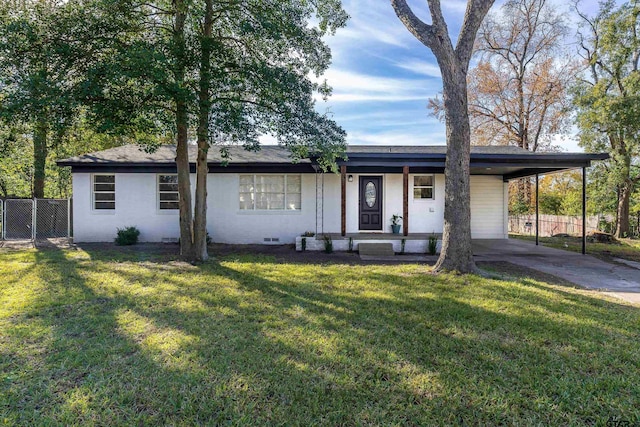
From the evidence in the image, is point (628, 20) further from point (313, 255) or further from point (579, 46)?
point (313, 255)

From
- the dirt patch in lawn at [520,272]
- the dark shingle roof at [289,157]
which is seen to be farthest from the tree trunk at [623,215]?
the dirt patch in lawn at [520,272]

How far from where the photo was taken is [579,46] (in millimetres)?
17188

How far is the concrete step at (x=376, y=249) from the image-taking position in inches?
381

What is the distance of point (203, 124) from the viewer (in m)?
7.20

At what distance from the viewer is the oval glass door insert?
11.8m

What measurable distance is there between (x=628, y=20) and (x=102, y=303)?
21160mm

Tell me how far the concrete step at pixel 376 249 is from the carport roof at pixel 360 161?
2523mm

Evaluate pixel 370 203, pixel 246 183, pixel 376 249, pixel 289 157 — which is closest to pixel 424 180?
pixel 370 203

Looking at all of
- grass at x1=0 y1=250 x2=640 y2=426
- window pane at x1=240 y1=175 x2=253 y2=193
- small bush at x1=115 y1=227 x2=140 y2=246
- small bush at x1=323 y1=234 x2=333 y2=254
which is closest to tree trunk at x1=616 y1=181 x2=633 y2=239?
grass at x1=0 y1=250 x2=640 y2=426

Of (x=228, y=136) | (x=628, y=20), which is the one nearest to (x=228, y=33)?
(x=228, y=136)

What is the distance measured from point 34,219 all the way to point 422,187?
13663 mm

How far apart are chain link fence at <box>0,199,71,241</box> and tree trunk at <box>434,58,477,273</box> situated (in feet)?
41.6

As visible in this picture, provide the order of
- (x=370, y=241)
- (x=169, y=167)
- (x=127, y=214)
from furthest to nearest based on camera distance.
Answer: (x=127, y=214) → (x=169, y=167) → (x=370, y=241)

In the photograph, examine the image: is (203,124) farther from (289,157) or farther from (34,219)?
(34,219)
